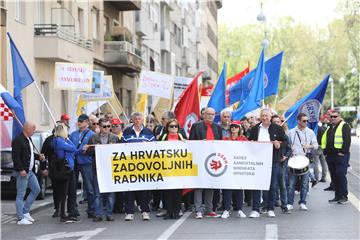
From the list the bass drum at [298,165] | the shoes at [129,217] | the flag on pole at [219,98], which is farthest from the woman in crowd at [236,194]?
the flag on pole at [219,98]

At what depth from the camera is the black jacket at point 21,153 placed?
47.0 feet

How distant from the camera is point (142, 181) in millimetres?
14938

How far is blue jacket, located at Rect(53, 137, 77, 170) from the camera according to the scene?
14.6 meters

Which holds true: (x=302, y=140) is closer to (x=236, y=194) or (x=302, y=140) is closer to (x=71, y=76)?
(x=236, y=194)

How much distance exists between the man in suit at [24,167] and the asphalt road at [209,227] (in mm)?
232

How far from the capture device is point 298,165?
50.8ft

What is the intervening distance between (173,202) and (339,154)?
3.91 m

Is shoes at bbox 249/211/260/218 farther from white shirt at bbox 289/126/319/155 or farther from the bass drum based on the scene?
white shirt at bbox 289/126/319/155

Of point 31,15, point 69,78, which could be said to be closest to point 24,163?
point 69,78

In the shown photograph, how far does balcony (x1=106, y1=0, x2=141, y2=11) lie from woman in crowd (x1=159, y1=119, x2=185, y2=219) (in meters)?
25.0

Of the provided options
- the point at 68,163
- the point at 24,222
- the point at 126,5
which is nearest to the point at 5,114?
the point at 68,163

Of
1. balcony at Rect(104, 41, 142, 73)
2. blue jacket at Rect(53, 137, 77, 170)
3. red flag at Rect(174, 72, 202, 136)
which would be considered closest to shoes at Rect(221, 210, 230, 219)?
blue jacket at Rect(53, 137, 77, 170)

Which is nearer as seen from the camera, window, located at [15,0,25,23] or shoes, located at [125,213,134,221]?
shoes, located at [125,213,134,221]

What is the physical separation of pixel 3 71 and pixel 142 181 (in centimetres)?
1105
